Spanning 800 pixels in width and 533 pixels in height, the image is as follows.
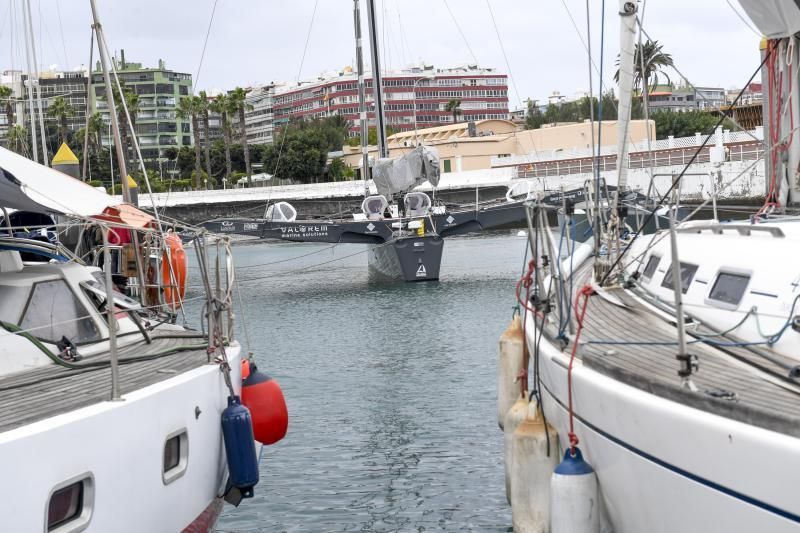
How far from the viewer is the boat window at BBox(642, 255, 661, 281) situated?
9.62 metres

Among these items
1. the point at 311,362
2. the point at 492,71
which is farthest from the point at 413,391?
the point at 492,71

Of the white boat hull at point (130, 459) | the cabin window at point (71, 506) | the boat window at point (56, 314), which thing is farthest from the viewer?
the boat window at point (56, 314)

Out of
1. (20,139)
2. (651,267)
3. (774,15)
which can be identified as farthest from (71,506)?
(20,139)

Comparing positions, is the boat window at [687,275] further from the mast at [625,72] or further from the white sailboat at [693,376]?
the mast at [625,72]

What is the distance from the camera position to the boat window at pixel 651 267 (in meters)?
9.62

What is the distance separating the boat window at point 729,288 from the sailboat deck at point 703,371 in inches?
11.4

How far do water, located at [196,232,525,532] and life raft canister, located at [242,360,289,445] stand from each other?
87cm

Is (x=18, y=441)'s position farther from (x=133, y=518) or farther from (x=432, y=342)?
(x=432, y=342)

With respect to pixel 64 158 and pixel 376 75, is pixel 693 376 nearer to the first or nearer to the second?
pixel 64 158

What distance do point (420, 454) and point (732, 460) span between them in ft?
21.4

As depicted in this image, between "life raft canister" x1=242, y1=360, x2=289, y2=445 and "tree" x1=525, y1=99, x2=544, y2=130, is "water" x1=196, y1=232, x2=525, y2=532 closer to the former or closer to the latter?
"life raft canister" x1=242, y1=360, x2=289, y2=445

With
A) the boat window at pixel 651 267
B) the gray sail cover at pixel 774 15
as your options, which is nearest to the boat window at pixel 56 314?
the boat window at pixel 651 267

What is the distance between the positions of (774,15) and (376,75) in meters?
27.1

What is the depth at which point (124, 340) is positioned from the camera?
356 inches
